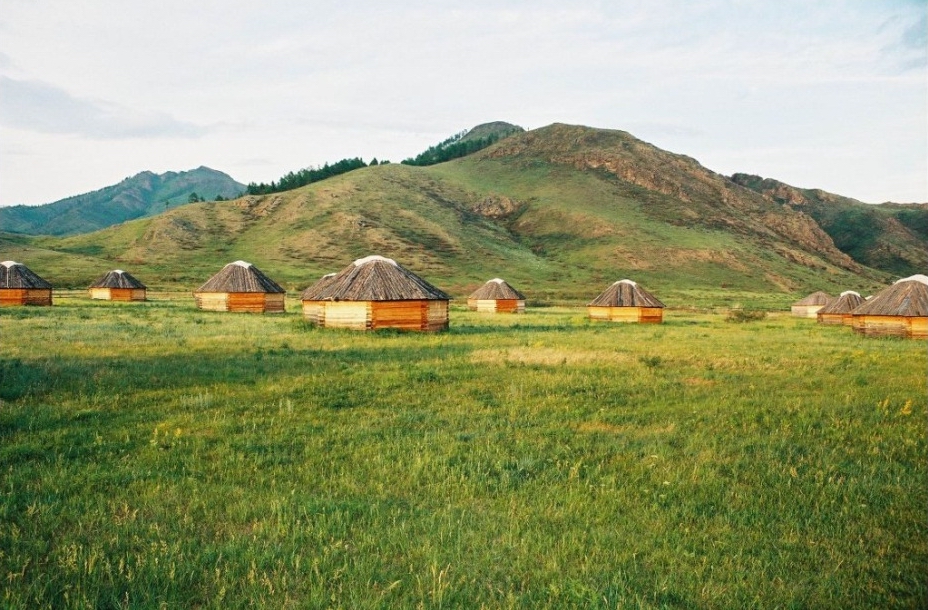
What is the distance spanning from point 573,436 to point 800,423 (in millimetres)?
4635

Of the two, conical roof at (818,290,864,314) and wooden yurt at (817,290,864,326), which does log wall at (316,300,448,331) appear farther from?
conical roof at (818,290,864,314)

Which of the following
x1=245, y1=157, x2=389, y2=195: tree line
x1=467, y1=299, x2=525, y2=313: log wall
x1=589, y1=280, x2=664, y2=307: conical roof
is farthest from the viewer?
x1=245, y1=157, x2=389, y2=195: tree line

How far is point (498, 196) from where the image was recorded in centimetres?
14238

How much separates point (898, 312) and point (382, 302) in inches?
1127

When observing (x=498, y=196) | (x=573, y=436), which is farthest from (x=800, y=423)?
(x=498, y=196)

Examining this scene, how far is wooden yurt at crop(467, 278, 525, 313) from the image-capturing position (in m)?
51.7

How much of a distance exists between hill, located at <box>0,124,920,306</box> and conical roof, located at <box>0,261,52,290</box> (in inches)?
1088

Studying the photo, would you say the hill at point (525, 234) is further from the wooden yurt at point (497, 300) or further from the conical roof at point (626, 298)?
the conical roof at point (626, 298)

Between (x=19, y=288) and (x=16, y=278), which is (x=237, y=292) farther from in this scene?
(x=16, y=278)

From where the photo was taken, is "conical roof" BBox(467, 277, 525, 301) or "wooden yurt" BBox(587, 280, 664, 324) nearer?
"wooden yurt" BBox(587, 280, 664, 324)

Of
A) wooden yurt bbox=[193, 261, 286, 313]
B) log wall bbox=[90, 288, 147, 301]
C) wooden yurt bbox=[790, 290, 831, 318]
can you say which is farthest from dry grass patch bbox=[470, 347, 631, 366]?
wooden yurt bbox=[790, 290, 831, 318]

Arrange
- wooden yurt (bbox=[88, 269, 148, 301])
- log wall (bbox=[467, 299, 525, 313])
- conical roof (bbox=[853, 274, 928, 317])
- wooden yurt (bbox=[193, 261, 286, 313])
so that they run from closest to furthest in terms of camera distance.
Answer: conical roof (bbox=[853, 274, 928, 317]) → wooden yurt (bbox=[193, 261, 286, 313]) → wooden yurt (bbox=[88, 269, 148, 301]) → log wall (bbox=[467, 299, 525, 313])

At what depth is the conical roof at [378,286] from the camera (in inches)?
1054

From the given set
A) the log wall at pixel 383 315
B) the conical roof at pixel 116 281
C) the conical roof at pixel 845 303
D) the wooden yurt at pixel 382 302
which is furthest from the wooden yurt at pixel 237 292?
the conical roof at pixel 845 303
